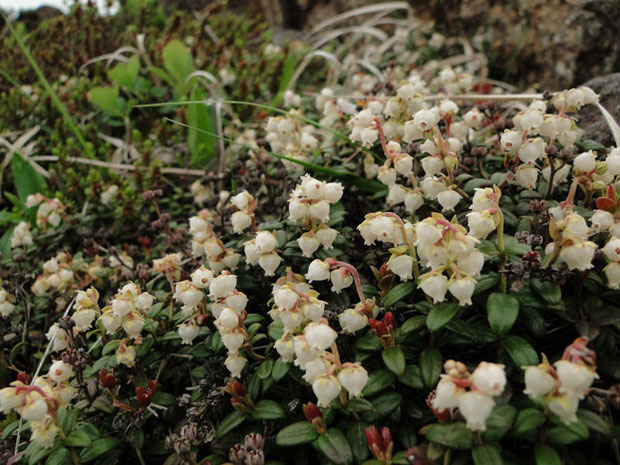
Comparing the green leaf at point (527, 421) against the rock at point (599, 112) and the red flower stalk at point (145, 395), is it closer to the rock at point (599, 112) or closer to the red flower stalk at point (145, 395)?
the red flower stalk at point (145, 395)

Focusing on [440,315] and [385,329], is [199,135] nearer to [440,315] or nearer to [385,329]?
[385,329]

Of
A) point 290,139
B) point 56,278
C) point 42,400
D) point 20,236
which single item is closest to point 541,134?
point 290,139

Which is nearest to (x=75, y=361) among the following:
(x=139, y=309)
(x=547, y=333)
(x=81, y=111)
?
(x=139, y=309)

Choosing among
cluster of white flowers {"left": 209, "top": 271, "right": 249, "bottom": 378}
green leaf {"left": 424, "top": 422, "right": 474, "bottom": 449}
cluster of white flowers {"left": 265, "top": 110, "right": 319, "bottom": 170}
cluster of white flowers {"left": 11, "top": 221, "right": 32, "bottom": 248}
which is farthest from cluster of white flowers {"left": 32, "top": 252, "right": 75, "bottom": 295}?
green leaf {"left": 424, "top": 422, "right": 474, "bottom": 449}

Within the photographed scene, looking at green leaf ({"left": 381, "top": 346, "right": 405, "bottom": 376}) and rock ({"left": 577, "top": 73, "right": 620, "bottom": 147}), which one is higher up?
rock ({"left": 577, "top": 73, "right": 620, "bottom": 147})

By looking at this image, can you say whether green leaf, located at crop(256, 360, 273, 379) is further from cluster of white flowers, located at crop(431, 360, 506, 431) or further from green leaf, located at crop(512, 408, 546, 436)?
green leaf, located at crop(512, 408, 546, 436)

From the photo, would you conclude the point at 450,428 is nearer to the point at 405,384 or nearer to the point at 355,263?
the point at 405,384

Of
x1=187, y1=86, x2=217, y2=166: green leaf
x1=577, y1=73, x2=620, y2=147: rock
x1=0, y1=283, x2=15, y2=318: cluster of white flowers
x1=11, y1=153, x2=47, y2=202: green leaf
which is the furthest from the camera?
x1=187, y1=86, x2=217, y2=166: green leaf
